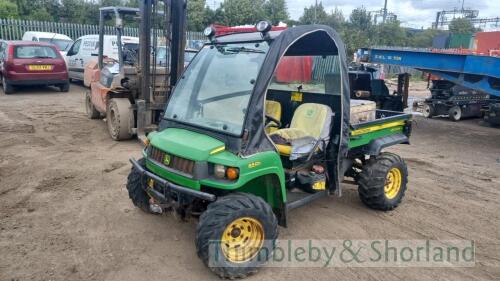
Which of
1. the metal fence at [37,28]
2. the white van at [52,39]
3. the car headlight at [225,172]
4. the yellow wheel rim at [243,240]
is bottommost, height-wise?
the yellow wheel rim at [243,240]

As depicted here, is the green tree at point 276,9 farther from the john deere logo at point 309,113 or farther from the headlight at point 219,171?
the headlight at point 219,171

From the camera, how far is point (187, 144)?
11.2 ft

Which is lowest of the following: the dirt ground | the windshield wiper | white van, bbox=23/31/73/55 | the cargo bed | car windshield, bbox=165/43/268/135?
the dirt ground

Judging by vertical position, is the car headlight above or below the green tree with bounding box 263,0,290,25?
below

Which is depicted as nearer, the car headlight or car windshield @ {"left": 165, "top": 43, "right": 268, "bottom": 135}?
the car headlight

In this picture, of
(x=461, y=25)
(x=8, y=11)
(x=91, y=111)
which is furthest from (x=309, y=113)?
(x=461, y=25)

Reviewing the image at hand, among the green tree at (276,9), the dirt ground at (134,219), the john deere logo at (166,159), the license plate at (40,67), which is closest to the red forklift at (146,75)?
the dirt ground at (134,219)

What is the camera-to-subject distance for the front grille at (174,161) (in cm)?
332

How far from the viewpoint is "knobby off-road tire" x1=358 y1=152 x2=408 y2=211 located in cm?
460

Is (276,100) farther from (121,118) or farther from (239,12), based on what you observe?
(239,12)

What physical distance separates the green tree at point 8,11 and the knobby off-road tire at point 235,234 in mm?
25561

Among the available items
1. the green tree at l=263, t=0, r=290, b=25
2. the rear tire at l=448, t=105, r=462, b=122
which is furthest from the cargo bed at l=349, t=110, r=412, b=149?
the green tree at l=263, t=0, r=290, b=25

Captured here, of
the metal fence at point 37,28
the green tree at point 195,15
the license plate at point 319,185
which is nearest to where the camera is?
the license plate at point 319,185

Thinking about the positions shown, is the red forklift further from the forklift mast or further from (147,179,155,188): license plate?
(147,179,155,188): license plate
